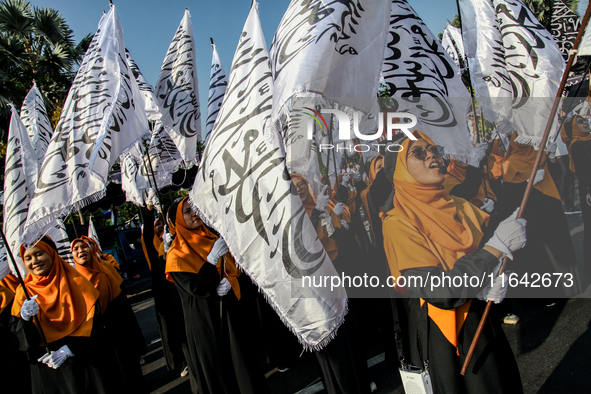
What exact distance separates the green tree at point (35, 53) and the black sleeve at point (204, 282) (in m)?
9.88

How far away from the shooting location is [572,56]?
1521 millimetres

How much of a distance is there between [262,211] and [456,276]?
3.57ft

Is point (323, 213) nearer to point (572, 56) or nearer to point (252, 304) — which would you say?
point (252, 304)

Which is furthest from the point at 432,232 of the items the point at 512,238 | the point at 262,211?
the point at 262,211

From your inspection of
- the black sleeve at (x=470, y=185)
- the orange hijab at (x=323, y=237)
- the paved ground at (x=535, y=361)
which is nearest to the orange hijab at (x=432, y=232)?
the orange hijab at (x=323, y=237)

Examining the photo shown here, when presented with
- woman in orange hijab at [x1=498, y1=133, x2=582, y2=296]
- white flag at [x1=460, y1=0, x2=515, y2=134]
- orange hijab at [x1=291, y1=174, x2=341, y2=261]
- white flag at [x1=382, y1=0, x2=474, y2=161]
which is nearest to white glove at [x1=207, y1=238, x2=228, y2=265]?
orange hijab at [x1=291, y1=174, x2=341, y2=261]

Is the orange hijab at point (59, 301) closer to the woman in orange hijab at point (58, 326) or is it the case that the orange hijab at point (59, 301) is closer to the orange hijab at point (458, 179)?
the woman in orange hijab at point (58, 326)

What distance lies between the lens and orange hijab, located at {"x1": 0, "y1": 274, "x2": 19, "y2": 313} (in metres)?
3.53

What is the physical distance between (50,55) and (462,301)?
1409cm

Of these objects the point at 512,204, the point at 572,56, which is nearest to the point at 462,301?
the point at 572,56

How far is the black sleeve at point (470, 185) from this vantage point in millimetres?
3709

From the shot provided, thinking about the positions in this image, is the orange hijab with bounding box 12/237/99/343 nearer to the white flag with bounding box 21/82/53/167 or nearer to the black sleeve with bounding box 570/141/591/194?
the white flag with bounding box 21/82/53/167

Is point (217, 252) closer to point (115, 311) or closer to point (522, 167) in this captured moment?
point (115, 311)

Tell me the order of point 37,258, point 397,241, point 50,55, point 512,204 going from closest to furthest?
1. point 397,241
2. point 37,258
3. point 512,204
4. point 50,55
